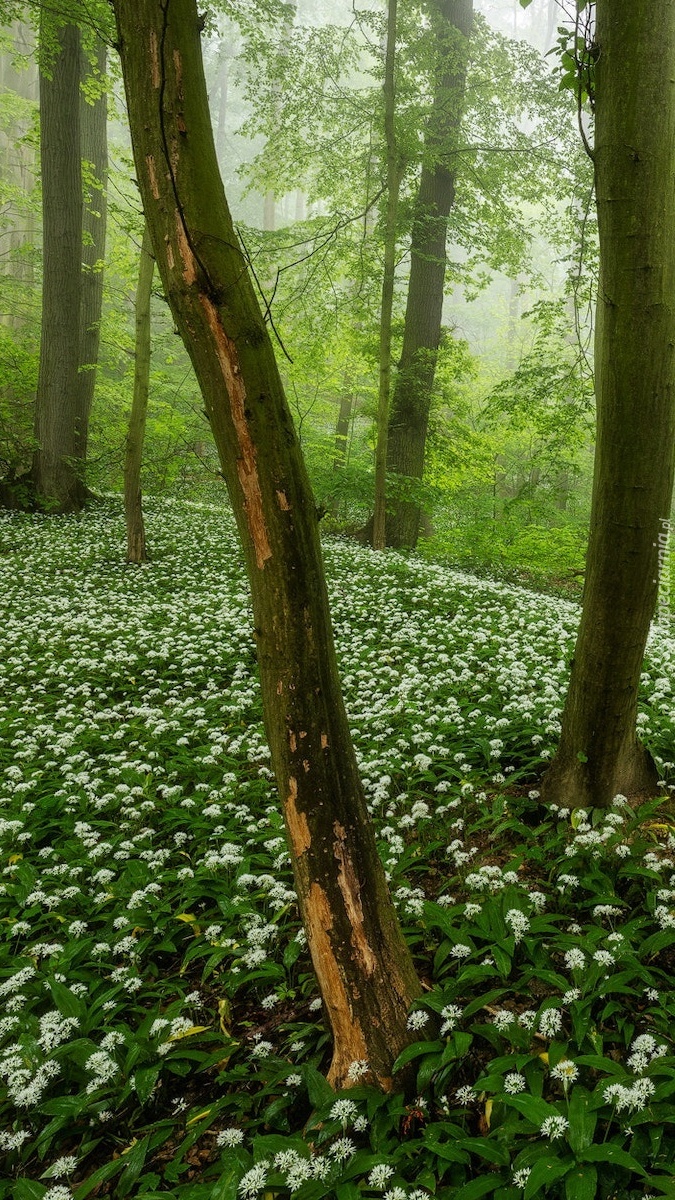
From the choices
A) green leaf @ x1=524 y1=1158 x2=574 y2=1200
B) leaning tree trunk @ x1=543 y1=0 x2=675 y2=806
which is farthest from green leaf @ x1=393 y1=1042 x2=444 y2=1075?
leaning tree trunk @ x1=543 y1=0 x2=675 y2=806

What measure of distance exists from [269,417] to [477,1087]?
2.20m

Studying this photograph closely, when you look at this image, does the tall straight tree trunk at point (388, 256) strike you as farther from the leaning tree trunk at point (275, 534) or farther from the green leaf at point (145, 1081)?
the green leaf at point (145, 1081)

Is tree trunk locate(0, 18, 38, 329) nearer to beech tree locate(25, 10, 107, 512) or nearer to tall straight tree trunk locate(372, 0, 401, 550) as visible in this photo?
beech tree locate(25, 10, 107, 512)

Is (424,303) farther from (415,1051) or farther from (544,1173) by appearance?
(544,1173)

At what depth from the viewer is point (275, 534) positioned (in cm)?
198

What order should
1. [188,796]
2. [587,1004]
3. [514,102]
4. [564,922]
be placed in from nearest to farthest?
[587,1004]
[564,922]
[188,796]
[514,102]

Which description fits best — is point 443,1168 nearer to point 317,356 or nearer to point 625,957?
point 625,957

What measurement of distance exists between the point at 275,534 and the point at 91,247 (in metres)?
16.2

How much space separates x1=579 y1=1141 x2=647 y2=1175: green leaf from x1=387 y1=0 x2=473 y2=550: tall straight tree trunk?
10.5 meters

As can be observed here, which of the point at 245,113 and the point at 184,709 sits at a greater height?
the point at 245,113

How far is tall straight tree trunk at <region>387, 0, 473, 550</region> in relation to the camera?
35.8 feet

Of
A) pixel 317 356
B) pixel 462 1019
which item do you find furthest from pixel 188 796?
pixel 317 356

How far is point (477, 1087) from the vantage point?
199 cm

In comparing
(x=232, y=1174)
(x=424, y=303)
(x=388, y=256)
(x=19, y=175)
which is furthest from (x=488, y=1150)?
(x=19, y=175)
